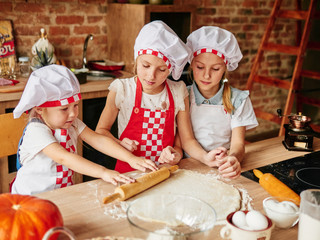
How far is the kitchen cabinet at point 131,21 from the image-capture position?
2937 mm

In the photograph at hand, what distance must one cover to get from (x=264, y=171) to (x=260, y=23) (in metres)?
3.04

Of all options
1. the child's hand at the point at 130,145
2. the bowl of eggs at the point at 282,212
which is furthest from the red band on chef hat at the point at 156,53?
the bowl of eggs at the point at 282,212

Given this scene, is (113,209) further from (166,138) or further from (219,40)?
(219,40)

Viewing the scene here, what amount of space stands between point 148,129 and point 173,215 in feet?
3.10

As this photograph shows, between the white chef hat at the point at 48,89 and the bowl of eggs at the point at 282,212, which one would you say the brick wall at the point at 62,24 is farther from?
the bowl of eggs at the point at 282,212

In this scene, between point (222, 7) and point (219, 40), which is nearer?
point (219, 40)

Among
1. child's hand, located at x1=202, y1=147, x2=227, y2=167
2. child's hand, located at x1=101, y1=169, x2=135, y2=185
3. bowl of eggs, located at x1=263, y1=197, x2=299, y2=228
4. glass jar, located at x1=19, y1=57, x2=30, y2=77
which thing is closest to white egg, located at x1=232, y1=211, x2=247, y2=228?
bowl of eggs, located at x1=263, y1=197, x2=299, y2=228

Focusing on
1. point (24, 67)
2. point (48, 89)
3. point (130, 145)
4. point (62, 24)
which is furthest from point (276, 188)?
point (62, 24)

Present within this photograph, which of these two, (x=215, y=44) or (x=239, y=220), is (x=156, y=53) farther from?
(x=239, y=220)

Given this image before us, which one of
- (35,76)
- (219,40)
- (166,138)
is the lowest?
(166,138)

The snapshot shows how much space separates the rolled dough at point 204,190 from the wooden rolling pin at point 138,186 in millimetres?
17

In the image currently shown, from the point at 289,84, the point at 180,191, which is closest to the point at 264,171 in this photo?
the point at 180,191

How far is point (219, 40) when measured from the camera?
1.82 m

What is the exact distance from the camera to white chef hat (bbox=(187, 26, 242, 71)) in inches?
70.7
